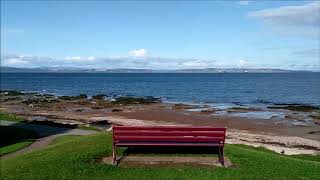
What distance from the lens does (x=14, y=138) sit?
27766mm

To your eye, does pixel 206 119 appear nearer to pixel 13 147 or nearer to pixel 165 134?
pixel 13 147

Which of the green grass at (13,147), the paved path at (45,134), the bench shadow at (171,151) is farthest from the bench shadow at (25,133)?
the bench shadow at (171,151)

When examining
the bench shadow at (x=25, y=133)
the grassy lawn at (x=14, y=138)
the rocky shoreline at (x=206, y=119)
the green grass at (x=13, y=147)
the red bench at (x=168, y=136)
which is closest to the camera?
the red bench at (x=168, y=136)

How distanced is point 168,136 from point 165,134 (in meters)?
0.11

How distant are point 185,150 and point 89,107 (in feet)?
161

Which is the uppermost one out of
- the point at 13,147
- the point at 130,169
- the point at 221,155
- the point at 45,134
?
the point at 221,155

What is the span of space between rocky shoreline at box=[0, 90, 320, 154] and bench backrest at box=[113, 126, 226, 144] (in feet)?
44.4

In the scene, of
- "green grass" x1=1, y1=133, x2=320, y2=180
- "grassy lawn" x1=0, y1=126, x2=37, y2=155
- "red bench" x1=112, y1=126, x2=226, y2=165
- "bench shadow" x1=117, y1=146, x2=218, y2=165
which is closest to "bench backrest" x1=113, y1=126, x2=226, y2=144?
"red bench" x1=112, y1=126, x2=226, y2=165

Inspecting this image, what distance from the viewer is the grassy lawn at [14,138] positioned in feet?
77.3

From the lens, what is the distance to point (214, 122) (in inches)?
1791

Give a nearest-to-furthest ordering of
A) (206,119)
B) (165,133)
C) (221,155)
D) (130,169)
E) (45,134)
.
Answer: (130,169)
(165,133)
(221,155)
(45,134)
(206,119)

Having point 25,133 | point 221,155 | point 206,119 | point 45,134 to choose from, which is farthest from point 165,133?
point 206,119

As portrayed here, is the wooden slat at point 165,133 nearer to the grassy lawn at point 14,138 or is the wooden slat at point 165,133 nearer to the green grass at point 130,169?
the green grass at point 130,169

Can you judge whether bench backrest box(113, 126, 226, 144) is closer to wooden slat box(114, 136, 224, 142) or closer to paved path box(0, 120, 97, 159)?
wooden slat box(114, 136, 224, 142)
